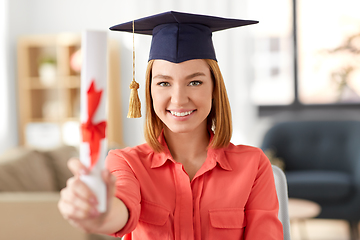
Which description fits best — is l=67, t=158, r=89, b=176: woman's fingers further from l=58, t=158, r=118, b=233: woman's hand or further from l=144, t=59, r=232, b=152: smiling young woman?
l=144, t=59, r=232, b=152: smiling young woman

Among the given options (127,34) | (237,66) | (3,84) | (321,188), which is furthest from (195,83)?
(3,84)

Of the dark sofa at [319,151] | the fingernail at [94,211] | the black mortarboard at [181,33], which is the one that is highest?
the black mortarboard at [181,33]

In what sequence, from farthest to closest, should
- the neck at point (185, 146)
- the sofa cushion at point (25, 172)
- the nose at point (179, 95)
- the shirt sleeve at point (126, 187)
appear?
1. the sofa cushion at point (25, 172)
2. the neck at point (185, 146)
3. the nose at point (179, 95)
4. the shirt sleeve at point (126, 187)

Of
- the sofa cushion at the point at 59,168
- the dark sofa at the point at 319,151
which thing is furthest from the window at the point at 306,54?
the sofa cushion at the point at 59,168

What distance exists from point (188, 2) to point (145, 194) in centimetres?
395

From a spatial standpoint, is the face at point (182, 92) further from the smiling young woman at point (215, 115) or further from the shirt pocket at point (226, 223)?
the shirt pocket at point (226, 223)

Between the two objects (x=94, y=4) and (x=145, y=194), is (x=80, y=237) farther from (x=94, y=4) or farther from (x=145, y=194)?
(x=94, y=4)

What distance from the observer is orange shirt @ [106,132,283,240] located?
114 cm

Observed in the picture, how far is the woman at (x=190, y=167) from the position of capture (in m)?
1.14

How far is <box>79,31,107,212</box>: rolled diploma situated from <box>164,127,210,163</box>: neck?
Result: 25.8 inches

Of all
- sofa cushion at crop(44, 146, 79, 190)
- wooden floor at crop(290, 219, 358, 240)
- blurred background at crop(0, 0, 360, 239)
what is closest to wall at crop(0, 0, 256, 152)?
blurred background at crop(0, 0, 360, 239)

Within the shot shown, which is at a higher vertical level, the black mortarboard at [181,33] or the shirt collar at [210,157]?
the black mortarboard at [181,33]

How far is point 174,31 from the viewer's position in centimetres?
120

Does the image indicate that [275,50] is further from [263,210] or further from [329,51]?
[263,210]
